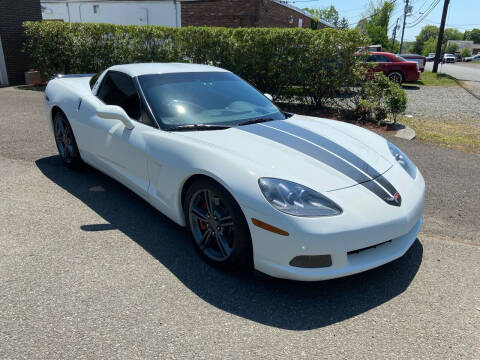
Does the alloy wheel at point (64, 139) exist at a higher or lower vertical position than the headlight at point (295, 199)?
lower

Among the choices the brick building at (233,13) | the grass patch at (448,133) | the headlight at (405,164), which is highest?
the brick building at (233,13)

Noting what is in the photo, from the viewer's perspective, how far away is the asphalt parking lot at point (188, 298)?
7.60 ft

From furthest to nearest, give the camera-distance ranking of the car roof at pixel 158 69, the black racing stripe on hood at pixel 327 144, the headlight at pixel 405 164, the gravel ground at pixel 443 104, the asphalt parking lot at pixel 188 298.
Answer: the gravel ground at pixel 443 104 < the car roof at pixel 158 69 < the headlight at pixel 405 164 < the black racing stripe on hood at pixel 327 144 < the asphalt parking lot at pixel 188 298

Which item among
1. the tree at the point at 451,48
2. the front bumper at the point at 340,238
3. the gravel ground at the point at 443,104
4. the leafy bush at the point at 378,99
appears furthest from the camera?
the tree at the point at 451,48

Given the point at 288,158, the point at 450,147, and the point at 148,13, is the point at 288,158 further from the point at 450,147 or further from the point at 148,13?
the point at 148,13

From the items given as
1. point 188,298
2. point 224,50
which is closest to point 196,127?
point 188,298

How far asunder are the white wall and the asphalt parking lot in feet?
60.1

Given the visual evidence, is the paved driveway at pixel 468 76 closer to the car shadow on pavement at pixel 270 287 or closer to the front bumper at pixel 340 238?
the car shadow on pavement at pixel 270 287

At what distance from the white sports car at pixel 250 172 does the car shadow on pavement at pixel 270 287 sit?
182mm

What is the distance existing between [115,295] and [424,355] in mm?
1961

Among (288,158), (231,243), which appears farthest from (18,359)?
(288,158)

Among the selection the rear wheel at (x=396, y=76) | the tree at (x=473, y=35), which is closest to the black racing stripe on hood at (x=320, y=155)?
the rear wheel at (x=396, y=76)

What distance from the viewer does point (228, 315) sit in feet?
8.48

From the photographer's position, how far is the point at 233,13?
63.1 feet
